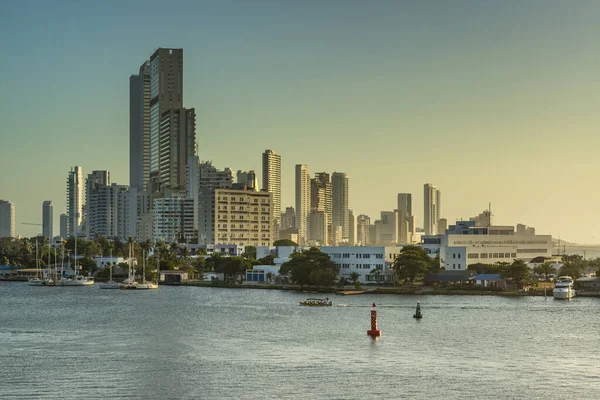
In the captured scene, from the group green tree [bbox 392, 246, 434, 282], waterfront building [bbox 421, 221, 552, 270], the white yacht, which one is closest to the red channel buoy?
the white yacht

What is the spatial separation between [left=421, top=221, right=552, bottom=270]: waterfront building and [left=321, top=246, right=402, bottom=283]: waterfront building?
1010 cm

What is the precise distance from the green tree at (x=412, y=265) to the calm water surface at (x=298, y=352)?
721 inches

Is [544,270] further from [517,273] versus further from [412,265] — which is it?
[412,265]

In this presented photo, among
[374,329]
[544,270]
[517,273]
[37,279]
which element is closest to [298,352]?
[374,329]

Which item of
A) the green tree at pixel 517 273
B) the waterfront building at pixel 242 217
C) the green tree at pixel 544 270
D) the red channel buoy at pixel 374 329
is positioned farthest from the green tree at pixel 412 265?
the waterfront building at pixel 242 217

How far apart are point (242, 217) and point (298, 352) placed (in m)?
148

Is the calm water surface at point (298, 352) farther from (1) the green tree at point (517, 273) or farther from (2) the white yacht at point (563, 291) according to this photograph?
(1) the green tree at point (517, 273)

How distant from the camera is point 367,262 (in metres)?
103

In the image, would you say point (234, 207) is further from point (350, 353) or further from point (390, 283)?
point (350, 353)

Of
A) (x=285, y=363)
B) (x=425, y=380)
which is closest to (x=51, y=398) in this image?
(x=285, y=363)

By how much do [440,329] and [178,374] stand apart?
887 inches

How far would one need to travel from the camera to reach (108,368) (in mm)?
38312

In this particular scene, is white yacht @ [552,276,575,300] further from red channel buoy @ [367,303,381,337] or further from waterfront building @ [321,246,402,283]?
red channel buoy @ [367,303,381,337]

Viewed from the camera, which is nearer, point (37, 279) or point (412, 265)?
point (412, 265)
